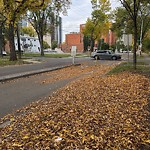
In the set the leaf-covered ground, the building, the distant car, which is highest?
the building

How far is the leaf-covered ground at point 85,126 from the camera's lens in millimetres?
3943

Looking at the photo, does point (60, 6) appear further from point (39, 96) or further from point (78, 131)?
point (78, 131)

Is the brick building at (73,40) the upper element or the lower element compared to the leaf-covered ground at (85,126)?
upper

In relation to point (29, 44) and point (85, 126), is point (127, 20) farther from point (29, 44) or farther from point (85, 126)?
point (29, 44)

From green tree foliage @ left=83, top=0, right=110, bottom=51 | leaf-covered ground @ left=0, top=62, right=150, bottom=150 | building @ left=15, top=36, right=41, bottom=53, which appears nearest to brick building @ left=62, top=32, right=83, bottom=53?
building @ left=15, top=36, right=41, bottom=53

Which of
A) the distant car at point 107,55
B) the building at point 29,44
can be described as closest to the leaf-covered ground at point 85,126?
the distant car at point 107,55

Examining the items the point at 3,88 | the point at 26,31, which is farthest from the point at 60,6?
the point at 26,31

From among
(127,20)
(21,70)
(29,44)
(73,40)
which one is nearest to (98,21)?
(127,20)

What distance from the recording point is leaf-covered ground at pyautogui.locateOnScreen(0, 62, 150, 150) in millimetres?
3943

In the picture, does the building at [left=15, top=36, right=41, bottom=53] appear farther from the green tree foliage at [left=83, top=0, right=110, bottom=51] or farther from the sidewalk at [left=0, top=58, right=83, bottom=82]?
the sidewalk at [left=0, top=58, right=83, bottom=82]

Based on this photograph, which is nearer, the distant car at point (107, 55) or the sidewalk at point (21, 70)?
the sidewalk at point (21, 70)

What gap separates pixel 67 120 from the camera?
5.02 meters

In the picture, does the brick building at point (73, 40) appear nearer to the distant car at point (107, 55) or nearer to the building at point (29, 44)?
the building at point (29, 44)

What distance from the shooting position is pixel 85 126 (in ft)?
15.2
